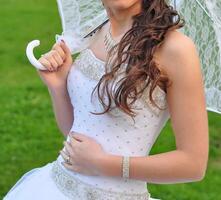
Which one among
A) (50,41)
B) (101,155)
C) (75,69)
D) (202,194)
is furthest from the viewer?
(50,41)

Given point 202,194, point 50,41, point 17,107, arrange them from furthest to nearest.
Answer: point 50,41
point 17,107
point 202,194

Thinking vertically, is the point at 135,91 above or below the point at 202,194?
above

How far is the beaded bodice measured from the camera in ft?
6.81

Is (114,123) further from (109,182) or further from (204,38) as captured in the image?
(204,38)

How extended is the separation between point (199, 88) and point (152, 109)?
0.16 meters

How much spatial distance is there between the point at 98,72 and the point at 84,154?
9.4 inches

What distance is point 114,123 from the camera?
6.93 feet

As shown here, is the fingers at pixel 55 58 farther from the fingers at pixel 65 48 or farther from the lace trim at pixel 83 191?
the lace trim at pixel 83 191

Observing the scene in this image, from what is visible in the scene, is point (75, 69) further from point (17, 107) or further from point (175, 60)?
point (17, 107)

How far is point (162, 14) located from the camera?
2064 mm

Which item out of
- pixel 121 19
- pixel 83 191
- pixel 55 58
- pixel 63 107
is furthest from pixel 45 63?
pixel 83 191

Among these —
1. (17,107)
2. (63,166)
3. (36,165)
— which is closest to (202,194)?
(36,165)

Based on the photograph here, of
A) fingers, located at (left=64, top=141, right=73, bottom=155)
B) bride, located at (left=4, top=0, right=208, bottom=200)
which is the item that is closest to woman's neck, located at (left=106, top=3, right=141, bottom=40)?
bride, located at (left=4, top=0, right=208, bottom=200)

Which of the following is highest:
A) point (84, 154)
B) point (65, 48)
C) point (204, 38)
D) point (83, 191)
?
point (65, 48)
